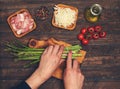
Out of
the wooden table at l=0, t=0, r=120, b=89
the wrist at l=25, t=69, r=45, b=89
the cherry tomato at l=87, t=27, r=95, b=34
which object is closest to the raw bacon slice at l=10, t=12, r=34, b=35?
the wooden table at l=0, t=0, r=120, b=89

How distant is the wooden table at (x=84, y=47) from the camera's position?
10.1ft

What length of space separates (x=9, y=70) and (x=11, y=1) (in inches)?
24.7

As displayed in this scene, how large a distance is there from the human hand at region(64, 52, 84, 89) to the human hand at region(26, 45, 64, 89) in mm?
97

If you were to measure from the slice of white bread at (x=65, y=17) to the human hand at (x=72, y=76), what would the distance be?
265 mm

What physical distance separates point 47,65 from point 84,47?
374mm

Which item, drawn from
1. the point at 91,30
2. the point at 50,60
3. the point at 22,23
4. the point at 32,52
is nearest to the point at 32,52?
the point at 32,52

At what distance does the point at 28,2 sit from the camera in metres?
3.16

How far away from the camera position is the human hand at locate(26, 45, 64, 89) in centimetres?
296

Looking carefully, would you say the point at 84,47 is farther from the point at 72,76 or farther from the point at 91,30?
the point at 72,76

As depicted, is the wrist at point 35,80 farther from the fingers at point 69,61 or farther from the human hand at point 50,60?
the fingers at point 69,61

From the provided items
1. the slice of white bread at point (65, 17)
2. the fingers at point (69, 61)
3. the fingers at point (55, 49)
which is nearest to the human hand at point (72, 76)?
A: the fingers at point (69, 61)

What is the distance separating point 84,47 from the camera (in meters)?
3.10

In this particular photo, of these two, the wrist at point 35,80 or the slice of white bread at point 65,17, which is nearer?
the wrist at point 35,80

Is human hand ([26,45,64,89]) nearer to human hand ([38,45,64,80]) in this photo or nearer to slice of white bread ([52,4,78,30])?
human hand ([38,45,64,80])
